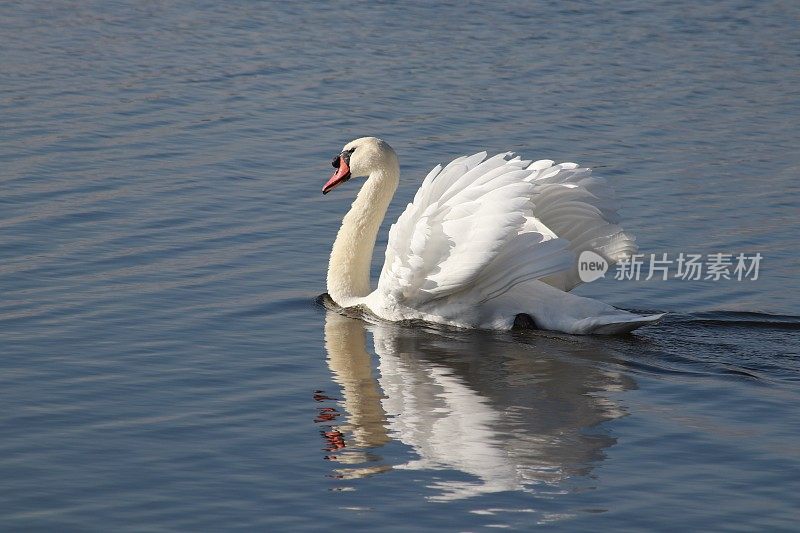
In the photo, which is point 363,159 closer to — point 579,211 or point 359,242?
point 359,242

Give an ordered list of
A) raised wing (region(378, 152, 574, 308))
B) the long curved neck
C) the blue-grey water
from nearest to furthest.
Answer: the blue-grey water < raised wing (region(378, 152, 574, 308)) < the long curved neck

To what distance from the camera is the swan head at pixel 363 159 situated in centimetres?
1059

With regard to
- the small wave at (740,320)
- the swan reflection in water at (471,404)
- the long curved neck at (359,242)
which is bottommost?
the swan reflection in water at (471,404)

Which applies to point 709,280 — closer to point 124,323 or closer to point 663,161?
point 663,161

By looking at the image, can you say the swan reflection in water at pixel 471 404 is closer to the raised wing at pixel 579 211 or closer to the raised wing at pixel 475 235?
the raised wing at pixel 475 235

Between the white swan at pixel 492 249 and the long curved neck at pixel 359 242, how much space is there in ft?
0.03

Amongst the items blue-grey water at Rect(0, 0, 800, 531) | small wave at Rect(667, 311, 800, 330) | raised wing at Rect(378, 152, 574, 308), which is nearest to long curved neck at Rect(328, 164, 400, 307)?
blue-grey water at Rect(0, 0, 800, 531)

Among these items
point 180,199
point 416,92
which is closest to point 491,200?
point 180,199

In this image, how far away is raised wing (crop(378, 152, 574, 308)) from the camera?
9.02 metres

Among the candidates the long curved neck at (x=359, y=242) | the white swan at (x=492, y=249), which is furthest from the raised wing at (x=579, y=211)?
the long curved neck at (x=359, y=242)

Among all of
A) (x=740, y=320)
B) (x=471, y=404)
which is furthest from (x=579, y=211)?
(x=471, y=404)

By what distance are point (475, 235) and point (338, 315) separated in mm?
1550

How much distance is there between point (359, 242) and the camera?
1059cm

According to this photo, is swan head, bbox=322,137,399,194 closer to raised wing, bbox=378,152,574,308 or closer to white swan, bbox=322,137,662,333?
white swan, bbox=322,137,662,333
